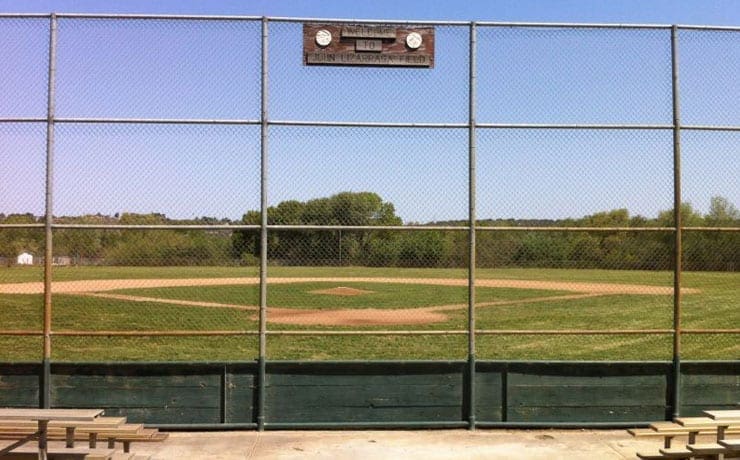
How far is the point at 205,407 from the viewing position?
25.4ft

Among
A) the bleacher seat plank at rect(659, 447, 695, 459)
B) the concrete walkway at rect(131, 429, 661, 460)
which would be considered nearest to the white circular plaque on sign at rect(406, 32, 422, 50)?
the concrete walkway at rect(131, 429, 661, 460)

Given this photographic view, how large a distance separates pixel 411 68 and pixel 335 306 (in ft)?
63.1

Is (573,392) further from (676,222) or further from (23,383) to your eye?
(23,383)

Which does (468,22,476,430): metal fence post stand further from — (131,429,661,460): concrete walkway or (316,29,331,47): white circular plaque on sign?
(316,29,331,47): white circular plaque on sign

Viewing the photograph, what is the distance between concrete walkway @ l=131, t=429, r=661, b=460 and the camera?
6.94 meters

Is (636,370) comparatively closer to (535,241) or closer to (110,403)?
(535,241)

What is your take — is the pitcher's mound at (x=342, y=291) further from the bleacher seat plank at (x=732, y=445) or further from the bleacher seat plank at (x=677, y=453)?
the bleacher seat plank at (x=732, y=445)

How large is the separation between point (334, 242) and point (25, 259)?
4.37m

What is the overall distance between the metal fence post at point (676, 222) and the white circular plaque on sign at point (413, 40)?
2890mm

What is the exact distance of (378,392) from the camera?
784 cm

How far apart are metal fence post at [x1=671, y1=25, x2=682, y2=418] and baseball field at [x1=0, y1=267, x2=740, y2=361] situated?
0.48 m

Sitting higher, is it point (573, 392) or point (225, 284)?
point (573, 392)

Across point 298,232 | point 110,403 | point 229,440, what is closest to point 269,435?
point 229,440

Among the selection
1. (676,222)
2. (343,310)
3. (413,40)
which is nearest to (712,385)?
(676,222)
